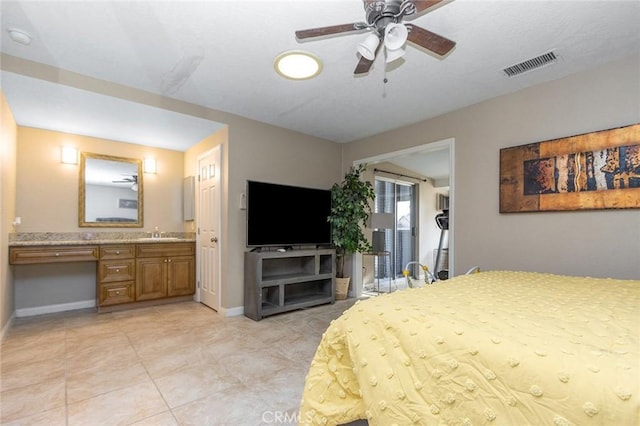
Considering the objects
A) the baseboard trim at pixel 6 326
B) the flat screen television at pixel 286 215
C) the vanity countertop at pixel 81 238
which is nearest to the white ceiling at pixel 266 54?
the flat screen television at pixel 286 215

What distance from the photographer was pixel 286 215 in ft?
13.1

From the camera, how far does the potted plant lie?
435cm

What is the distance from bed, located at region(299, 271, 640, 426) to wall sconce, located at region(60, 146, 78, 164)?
4407mm

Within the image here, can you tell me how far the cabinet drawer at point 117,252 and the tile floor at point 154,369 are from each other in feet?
2.38

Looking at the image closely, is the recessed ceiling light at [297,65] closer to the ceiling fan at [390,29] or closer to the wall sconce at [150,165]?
the ceiling fan at [390,29]

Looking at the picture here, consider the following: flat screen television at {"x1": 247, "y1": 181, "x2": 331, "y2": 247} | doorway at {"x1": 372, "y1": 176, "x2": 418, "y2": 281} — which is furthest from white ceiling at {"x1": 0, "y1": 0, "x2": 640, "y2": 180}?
doorway at {"x1": 372, "y1": 176, "x2": 418, "y2": 281}

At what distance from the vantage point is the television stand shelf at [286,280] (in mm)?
3561

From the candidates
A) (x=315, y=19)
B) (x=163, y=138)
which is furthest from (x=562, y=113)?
(x=163, y=138)

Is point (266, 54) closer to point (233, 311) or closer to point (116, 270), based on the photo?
point (233, 311)

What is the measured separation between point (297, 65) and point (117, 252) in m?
3.23

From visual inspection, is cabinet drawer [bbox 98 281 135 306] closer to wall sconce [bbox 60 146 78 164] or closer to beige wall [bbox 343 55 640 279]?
wall sconce [bbox 60 146 78 164]

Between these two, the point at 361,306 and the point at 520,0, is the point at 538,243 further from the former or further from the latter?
the point at 361,306

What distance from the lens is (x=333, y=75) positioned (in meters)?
2.73

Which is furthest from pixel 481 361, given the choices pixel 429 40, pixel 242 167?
pixel 242 167
